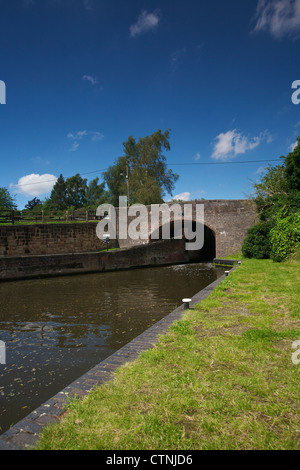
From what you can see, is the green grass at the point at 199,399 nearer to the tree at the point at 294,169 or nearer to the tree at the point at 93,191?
the tree at the point at 294,169

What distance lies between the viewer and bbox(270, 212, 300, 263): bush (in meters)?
12.8

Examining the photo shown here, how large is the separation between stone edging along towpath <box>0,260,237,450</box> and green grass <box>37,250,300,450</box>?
12cm

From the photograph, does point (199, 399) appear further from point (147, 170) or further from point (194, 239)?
point (147, 170)

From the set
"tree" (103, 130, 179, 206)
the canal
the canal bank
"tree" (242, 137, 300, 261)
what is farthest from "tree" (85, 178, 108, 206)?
the canal

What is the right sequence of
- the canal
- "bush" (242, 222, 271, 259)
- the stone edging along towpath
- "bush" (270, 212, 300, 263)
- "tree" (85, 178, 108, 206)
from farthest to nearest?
"tree" (85, 178, 108, 206) → "bush" (242, 222, 271, 259) → "bush" (270, 212, 300, 263) → the canal → the stone edging along towpath

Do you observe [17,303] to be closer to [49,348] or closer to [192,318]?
[49,348]

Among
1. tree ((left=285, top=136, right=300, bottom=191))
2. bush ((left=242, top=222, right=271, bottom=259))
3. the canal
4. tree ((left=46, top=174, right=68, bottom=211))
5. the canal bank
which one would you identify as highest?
tree ((left=46, top=174, right=68, bottom=211))

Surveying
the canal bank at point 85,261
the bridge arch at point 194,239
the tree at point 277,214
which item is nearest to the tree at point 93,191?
the bridge arch at point 194,239

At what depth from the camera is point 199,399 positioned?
241 centimetres

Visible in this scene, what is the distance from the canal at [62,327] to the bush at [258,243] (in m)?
5.33

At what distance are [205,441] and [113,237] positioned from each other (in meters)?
23.2

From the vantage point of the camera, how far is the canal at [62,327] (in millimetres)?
3825

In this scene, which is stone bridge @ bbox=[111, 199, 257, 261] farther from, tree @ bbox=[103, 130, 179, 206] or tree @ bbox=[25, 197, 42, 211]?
tree @ bbox=[25, 197, 42, 211]
